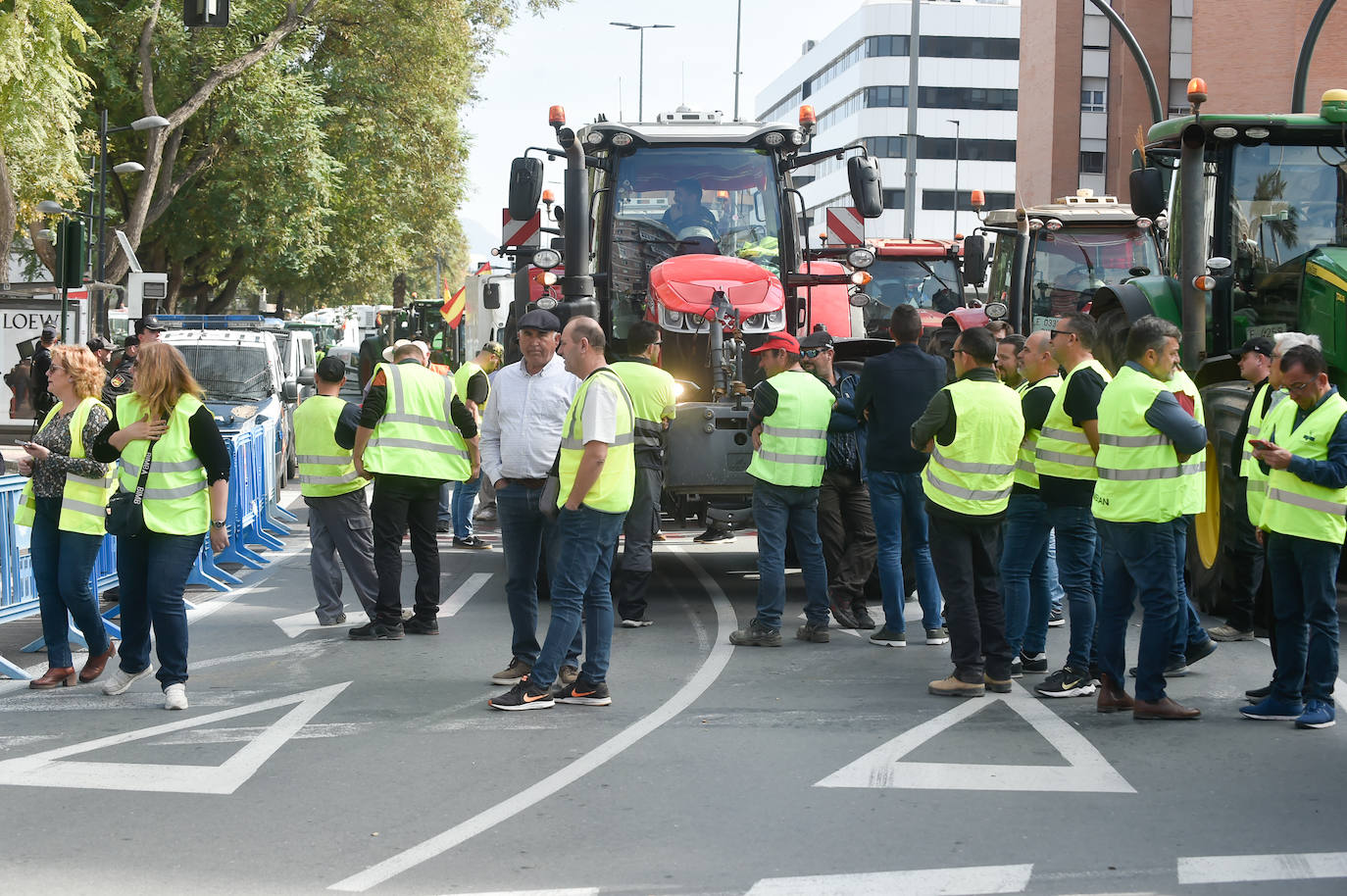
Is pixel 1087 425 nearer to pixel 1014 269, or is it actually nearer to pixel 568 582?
pixel 568 582

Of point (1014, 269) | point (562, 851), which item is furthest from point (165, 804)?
point (1014, 269)

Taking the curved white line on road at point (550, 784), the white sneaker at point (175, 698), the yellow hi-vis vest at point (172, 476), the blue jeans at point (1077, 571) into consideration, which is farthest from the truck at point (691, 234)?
the white sneaker at point (175, 698)

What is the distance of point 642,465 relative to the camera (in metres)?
10.9

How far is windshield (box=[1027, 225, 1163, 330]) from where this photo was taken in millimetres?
17000

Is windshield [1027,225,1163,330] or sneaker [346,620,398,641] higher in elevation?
windshield [1027,225,1163,330]

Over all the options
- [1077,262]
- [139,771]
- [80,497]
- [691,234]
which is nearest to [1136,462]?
[139,771]

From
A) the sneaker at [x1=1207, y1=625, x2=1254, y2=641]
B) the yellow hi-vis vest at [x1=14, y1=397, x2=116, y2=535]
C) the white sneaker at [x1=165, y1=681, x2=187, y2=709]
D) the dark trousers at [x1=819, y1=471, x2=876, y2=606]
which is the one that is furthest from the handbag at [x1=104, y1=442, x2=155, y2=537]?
the sneaker at [x1=1207, y1=625, x2=1254, y2=641]

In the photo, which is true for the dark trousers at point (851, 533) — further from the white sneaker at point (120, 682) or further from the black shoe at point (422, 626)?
the white sneaker at point (120, 682)

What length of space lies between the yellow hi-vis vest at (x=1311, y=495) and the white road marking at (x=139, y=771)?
15.3 ft

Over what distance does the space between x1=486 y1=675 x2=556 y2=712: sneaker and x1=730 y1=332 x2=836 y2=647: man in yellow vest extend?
7.00 ft

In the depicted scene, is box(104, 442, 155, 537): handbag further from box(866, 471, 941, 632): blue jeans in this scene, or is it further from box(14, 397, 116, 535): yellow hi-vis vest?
box(866, 471, 941, 632): blue jeans

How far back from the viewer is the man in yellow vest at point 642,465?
1087cm

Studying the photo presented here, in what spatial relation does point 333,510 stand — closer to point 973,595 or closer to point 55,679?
point 55,679

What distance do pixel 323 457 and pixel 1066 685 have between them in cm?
516
